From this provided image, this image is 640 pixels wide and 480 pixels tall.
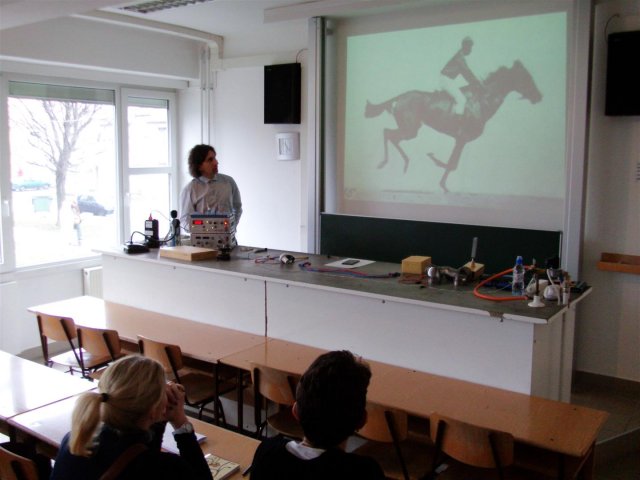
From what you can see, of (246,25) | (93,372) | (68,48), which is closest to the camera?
(93,372)

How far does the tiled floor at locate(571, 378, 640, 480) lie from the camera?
11.4 feet

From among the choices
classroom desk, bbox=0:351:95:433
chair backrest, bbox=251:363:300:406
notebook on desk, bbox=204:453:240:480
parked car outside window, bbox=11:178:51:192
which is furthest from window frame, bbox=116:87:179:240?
notebook on desk, bbox=204:453:240:480

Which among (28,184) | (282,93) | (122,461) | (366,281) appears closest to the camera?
(122,461)

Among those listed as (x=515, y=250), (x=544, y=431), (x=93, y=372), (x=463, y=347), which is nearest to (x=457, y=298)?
(x=463, y=347)

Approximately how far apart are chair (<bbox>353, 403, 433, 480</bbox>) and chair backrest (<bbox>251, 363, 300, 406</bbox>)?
40 centimetres

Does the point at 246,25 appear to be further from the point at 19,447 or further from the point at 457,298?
the point at 19,447

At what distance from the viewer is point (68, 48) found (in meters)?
5.66

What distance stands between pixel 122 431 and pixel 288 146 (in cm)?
478

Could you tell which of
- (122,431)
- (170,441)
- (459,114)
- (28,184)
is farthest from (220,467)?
(28,184)

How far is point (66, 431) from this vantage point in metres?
2.39

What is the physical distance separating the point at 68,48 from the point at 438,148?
3443mm

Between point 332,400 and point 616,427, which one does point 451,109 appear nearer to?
point 616,427

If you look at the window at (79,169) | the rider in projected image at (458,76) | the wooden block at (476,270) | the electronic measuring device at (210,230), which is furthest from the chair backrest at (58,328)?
the rider in projected image at (458,76)

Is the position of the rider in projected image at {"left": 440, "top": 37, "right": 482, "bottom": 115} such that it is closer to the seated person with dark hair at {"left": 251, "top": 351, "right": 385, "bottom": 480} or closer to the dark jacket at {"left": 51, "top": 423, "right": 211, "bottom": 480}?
the seated person with dark hair at {"left": 251, "top": 351, "right": 385, "bottom": 480}
